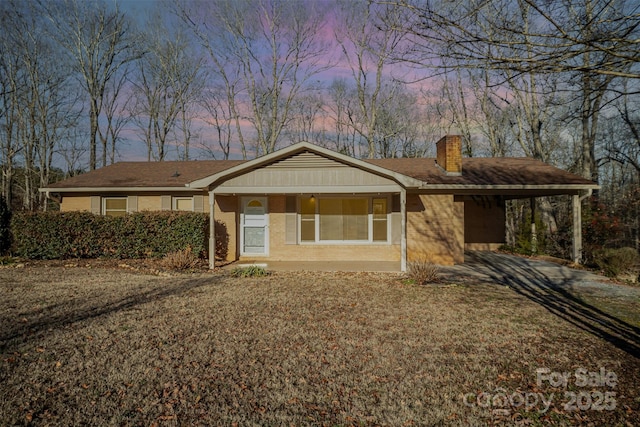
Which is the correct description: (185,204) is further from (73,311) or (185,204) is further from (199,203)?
(73,311)

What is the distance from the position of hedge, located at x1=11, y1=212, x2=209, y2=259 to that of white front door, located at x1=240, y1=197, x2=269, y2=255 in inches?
56.0

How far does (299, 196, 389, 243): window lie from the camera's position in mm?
11945

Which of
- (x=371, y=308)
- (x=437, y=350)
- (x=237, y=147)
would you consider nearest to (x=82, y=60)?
(x=237, y=147)

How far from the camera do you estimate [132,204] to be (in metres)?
13.2

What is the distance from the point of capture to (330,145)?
31188mm

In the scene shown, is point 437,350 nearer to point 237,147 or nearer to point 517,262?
point 517,262

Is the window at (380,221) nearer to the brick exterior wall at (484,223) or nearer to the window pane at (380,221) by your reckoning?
the window pane at (380,221)

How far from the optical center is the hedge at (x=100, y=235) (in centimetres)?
1108

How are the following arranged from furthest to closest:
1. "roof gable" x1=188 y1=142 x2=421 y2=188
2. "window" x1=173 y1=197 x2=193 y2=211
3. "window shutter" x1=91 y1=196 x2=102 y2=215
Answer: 1. "window shutter" x1=91 y1=196 x2=102 y2=215
2. "window" x1=173 y1=197 x2=193 y2=211
3. "roof gable" x1=188 y1=142 x2=421 y2=188

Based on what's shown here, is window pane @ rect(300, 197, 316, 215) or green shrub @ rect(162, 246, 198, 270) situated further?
window pane @ rect(300, 197, 316, 215)

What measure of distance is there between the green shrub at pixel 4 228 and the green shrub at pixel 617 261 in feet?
63.1

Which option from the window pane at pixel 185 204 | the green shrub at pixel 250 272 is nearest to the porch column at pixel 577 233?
the green shrub at pixel 250 272

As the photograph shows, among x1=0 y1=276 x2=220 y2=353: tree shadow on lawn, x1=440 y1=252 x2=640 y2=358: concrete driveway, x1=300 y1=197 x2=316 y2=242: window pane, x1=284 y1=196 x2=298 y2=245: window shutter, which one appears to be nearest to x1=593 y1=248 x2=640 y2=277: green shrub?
x1=440 y1=252 x2=640 y2=358: concrete driveway

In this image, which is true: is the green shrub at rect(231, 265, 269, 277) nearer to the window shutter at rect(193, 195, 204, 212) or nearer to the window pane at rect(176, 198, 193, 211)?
the window shutter at rect(193, 195, 204, 212)
